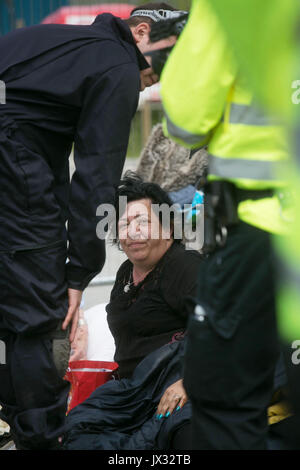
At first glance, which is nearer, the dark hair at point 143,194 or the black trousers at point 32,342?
the black trousers at point 32,342

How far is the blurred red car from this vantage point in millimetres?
4984

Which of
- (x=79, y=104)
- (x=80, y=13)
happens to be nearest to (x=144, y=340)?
(x=79, y=104)

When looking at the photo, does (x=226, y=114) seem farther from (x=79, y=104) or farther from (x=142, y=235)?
(x=142, y=235)

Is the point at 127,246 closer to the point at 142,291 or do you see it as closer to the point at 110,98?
the point at 142,291

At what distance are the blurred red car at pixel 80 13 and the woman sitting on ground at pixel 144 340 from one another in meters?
2.28

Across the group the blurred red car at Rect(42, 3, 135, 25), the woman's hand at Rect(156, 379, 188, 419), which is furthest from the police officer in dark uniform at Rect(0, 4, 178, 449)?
the blurred red car at Rect(42, 3, 135, 25)

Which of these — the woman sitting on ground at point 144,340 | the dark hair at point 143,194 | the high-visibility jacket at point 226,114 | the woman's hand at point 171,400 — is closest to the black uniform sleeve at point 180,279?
the woman sitting on ground at point 144,340

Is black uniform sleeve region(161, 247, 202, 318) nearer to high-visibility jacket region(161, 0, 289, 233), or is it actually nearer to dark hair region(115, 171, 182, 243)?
dark hair region(115, 171, 182, 243)

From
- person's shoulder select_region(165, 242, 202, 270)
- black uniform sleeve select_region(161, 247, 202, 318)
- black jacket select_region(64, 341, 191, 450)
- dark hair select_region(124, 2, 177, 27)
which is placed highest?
dark hair select_region(124, 2, 177, 27)

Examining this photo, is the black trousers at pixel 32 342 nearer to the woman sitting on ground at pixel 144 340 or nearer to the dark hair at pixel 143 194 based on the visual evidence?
the woman sitting on ground at pixel 144 340

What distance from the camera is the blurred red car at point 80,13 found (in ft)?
16.4

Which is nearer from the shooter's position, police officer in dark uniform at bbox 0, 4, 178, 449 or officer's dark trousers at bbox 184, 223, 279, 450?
officer's dark trousers at bbox 184, 223, 279, 450

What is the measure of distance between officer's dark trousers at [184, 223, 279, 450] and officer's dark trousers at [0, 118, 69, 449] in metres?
0.79

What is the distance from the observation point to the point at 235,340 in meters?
1.60
